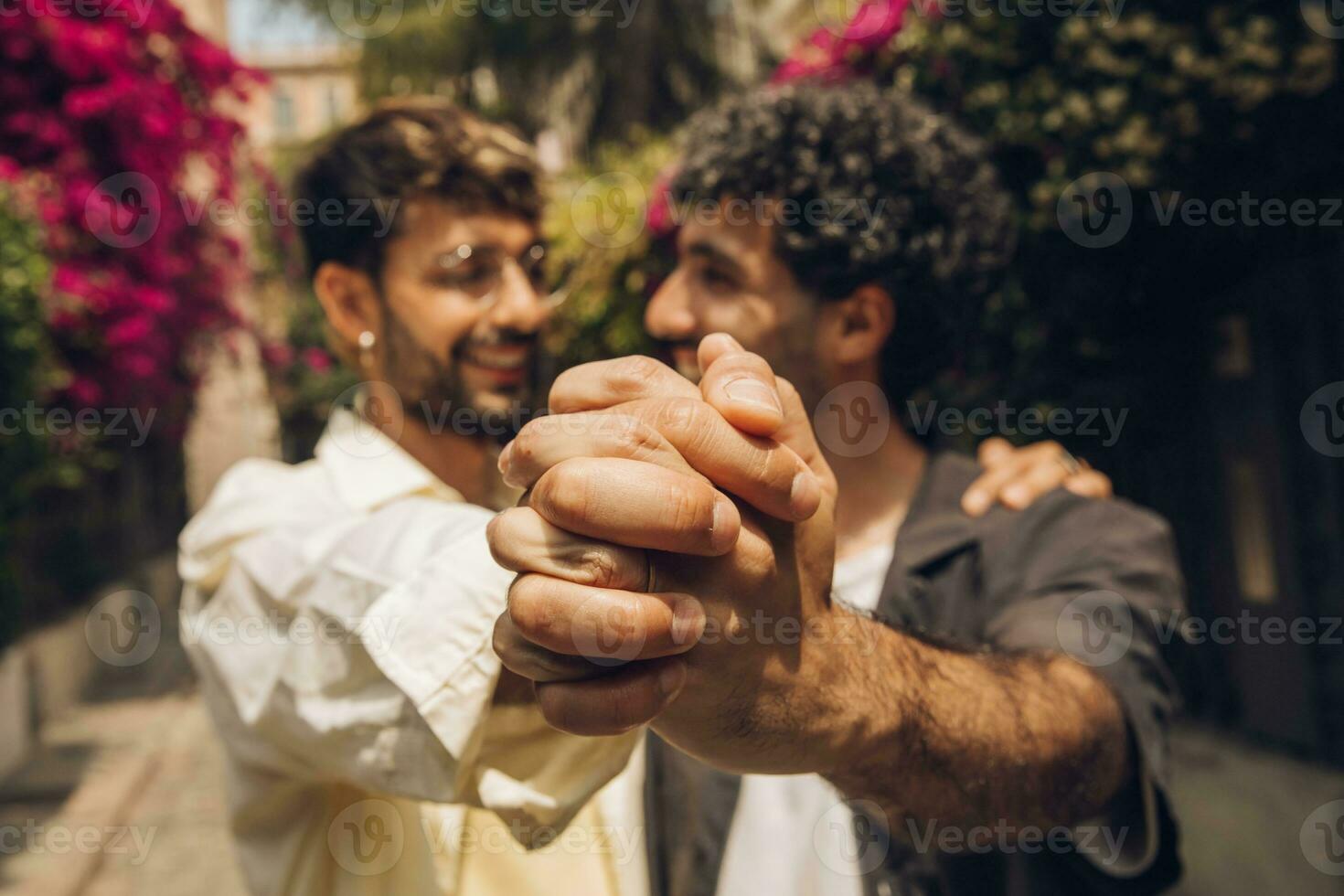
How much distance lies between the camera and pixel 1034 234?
11.9 feet

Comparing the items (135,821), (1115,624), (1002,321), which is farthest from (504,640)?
(135,821)

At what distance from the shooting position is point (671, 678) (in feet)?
3.12

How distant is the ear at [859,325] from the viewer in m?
2.41

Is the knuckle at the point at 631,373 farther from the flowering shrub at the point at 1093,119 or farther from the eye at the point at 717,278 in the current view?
the flowering shrub at the point at 1093,119

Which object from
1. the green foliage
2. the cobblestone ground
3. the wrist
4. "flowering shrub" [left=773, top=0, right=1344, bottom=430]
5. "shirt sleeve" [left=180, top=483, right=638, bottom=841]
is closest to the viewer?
the wrist

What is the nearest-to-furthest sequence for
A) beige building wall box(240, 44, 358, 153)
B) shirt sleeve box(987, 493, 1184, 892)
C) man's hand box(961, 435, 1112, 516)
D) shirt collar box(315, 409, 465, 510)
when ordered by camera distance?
shirt sleeve box(987, 493, 1184, 892) < shirt collar box(315, 409, 465, 510) < man's hand box(961, 435, 1112, 516) < beige building wall box(240, 44, 358, 153)

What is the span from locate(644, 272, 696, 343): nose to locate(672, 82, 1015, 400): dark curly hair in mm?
246

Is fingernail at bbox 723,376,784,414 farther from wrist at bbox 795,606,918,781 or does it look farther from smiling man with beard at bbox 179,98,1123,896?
wrist at bbox 795,606,918,781

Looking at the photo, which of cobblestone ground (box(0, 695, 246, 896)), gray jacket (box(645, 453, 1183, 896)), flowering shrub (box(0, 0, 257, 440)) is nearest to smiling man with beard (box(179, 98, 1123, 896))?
gray jacket (box(645, 453, 1183, 896))

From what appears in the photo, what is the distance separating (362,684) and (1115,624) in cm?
123

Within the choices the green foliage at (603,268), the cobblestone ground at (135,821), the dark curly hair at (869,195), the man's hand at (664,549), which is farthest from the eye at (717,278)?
the cobblestone ground at (135,821)

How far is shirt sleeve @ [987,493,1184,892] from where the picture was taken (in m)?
1.77

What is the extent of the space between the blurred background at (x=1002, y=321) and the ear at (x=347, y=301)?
2.14 feet

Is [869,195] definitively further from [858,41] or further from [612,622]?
[612,622]
